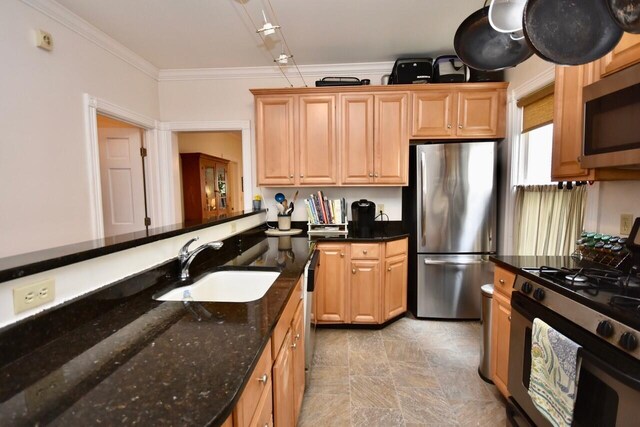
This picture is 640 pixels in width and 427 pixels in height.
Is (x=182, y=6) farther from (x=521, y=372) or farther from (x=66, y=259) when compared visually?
(x=521, y=372)

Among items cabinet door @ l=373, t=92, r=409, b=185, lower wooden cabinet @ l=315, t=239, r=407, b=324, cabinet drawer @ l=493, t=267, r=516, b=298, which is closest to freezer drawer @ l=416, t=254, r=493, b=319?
lower wooden cabinet @ l=315, t=239, r=407, b=324

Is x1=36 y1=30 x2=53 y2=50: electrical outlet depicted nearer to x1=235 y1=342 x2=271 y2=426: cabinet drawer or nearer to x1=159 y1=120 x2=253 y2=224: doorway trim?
x1=159 y1=120 x2=253 y2=224: doorway trim

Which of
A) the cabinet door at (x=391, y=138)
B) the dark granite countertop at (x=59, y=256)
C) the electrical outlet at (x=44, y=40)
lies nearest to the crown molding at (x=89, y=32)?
the electrical outlet at (x=44, y=40)

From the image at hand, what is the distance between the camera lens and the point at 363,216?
2.88 metres

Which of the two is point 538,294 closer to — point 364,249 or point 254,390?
point 254,390

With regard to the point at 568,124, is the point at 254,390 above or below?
below

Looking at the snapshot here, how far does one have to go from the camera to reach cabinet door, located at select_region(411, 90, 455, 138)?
2693 millimetres

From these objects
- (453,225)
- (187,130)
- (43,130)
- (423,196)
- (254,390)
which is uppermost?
(187,130)

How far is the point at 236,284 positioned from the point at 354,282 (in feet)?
4.45

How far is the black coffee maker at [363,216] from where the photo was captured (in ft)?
9.32

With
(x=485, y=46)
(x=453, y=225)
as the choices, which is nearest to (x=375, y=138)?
(x=453, y=225)

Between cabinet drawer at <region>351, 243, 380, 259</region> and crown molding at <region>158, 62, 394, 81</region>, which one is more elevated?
crown molding at <region>158, 62, 394, 81</region>

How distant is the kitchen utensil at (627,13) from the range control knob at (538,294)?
3.34 feet

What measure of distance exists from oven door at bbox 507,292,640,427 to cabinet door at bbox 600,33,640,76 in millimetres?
1119
